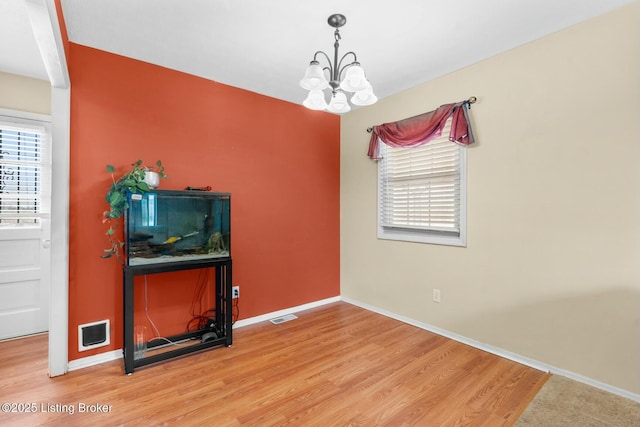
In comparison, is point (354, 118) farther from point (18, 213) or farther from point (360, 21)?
point (18, 213)

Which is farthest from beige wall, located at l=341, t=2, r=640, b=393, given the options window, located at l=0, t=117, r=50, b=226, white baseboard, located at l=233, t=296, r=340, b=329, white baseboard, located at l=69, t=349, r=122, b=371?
window, located at l=0, t=117, r=50, b=226

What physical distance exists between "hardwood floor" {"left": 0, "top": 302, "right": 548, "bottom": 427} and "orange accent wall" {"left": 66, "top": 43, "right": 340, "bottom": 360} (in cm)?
46

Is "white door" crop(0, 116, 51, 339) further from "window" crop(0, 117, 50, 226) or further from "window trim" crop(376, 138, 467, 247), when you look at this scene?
"window trim" crop(376, 138, 467, 247)

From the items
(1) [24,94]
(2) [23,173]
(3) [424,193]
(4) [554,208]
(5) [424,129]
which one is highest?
(1) [24,94]

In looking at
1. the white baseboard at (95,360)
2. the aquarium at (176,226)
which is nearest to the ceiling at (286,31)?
the aquarium at (176,226)

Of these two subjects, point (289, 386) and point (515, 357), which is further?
point (515, 357)

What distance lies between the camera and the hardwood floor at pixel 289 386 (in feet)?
5.79

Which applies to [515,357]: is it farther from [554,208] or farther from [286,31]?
[286,31]

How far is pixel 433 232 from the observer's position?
304 cm

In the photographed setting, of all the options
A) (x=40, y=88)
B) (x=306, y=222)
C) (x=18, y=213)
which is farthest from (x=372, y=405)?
(x=40, y=88)

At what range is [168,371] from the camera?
2.25 m

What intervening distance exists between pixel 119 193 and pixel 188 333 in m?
1.37

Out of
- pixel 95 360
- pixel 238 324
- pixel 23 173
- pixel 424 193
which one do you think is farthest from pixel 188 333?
pixel 424 193

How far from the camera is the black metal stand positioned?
7.23 feet
